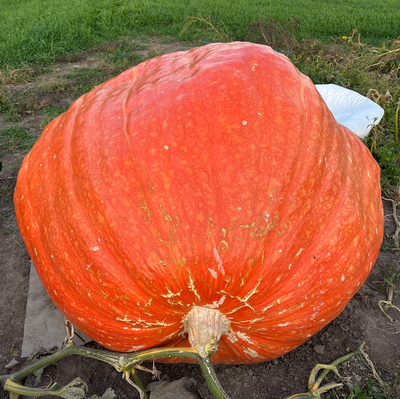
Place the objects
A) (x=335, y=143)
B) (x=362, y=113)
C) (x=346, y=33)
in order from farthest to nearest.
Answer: (x=346, y=33)
(x=362, y=113)
(x=335, y=143)

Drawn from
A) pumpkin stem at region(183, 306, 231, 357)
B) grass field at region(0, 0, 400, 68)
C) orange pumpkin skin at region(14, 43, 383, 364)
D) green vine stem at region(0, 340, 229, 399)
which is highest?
orange pumpkin skin at region(14, 43, 383, 364)

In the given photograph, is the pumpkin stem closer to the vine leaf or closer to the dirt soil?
the vine leaf

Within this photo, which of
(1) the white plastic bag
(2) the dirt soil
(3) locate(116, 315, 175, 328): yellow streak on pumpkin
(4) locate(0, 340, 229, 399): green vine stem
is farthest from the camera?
(1) the white plastic bag

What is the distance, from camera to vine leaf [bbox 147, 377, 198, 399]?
1.59m

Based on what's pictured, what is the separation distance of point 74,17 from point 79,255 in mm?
6160

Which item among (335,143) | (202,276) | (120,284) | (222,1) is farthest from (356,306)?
(222,1)

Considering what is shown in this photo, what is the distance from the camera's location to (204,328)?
1477 millimetres

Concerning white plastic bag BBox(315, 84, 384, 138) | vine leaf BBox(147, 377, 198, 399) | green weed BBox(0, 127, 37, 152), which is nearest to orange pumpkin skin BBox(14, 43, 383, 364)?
vine leaf BBox(147, 377, 198, 399)

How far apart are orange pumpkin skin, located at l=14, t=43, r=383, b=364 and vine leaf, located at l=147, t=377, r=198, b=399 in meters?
0.16

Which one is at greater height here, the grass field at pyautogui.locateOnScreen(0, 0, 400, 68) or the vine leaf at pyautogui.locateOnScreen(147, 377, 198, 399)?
the vine leaf at pyautogui.locateOnScreen(147, 377, 198, 399)

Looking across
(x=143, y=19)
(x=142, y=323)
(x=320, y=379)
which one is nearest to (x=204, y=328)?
(x=142, y=323)

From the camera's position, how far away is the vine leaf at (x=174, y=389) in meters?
1.59

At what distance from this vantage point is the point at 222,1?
302 inches

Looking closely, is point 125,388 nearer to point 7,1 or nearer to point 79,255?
point 79,255
